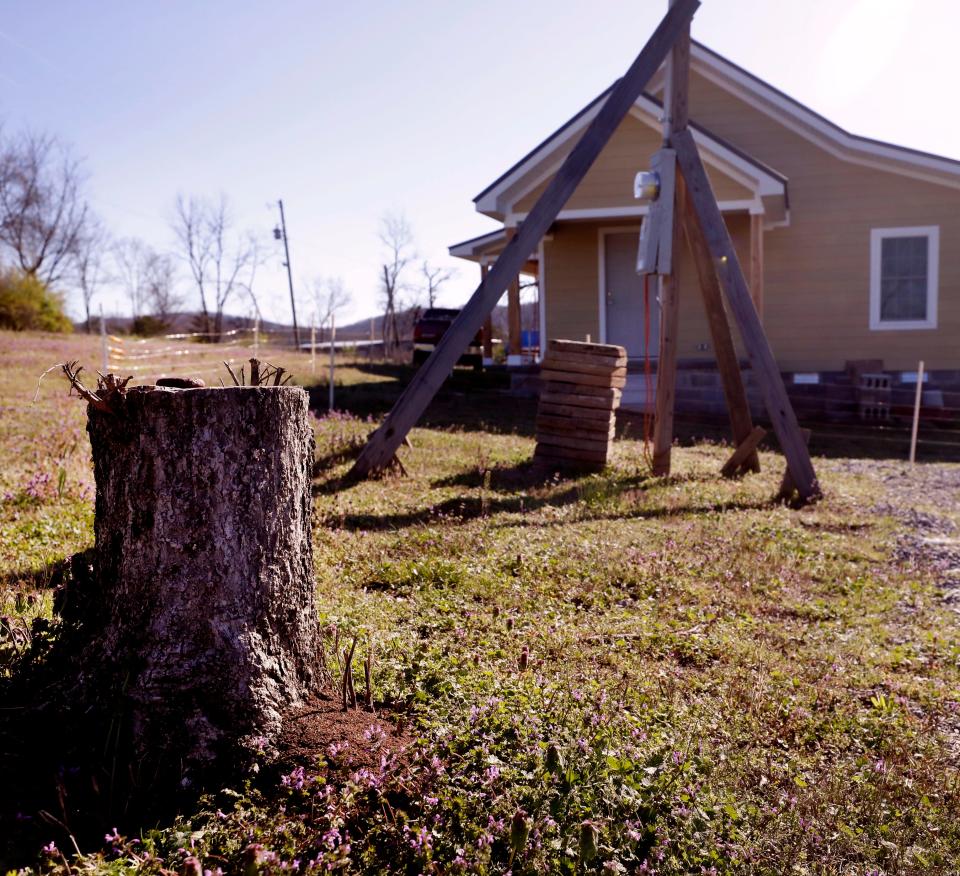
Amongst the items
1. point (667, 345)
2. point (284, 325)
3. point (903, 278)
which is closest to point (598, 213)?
point (903, 278)

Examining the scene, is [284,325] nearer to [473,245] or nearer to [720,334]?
[473,245]

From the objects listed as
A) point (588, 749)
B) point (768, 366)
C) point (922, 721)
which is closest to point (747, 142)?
point (768, 366)

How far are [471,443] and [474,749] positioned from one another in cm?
787

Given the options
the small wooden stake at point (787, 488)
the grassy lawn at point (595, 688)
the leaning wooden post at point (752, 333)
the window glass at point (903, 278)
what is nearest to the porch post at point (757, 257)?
the window glass at point (903, 278)

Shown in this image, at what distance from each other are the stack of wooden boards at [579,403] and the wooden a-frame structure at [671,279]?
2.08ft

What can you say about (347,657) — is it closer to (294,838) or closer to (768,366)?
(294,838)

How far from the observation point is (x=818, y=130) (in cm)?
1759

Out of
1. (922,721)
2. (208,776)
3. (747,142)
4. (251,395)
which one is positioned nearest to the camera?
(208,776)

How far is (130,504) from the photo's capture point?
2.96 m

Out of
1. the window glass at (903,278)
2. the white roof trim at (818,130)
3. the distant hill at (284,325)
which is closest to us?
the white roof trim at (818,130)

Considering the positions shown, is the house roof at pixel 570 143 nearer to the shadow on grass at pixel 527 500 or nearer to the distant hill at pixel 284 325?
the shadow on grass at pixel 527 500

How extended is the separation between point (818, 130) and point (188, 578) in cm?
1807

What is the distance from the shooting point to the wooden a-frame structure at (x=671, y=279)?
8289 mm

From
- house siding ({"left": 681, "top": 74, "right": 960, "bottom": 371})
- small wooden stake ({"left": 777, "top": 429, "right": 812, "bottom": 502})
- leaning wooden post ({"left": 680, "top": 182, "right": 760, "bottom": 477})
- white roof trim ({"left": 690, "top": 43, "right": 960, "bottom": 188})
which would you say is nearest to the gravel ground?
small wooden stake ({"left": 777, "top": 429, "right": 812, "bottom": 502})
